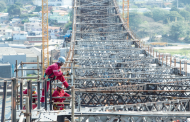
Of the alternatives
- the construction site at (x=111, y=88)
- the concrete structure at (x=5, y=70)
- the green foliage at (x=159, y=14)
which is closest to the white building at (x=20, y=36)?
the concrete structure at (x=5, y=70)

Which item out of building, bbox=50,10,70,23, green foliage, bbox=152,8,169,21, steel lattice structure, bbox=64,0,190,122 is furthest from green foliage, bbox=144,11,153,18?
steel lattice structure, bbox=64,0,190,122

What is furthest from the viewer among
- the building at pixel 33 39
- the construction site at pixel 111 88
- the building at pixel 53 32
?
Result: the building at pixel 53 32

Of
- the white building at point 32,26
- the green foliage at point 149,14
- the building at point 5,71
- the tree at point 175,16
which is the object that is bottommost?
the building at point 5,71


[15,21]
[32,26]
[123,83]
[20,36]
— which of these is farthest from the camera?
[15,21]

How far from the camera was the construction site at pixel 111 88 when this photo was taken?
12.1 metres

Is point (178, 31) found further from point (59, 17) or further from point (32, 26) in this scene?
point (32, 26)

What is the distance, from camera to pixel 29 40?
499 feet

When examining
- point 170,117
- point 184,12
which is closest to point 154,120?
point 170,117

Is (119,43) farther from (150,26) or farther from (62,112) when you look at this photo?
(150,26)

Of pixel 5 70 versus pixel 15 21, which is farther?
pixel 15 21

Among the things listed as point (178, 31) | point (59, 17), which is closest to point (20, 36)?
point (59, 17)

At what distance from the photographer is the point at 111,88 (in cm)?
1995

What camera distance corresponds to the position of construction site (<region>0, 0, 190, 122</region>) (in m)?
12.1

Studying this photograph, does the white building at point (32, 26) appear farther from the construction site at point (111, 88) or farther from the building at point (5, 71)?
the construction site at point (111, 88)
